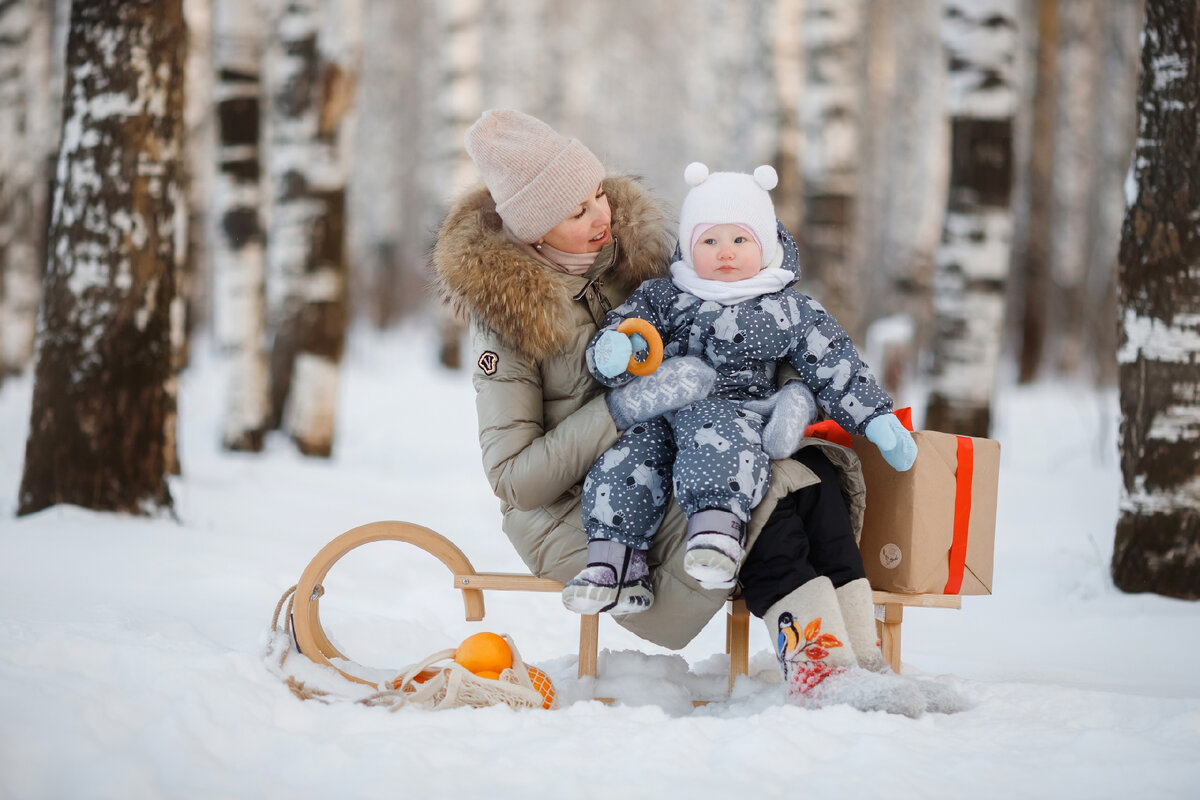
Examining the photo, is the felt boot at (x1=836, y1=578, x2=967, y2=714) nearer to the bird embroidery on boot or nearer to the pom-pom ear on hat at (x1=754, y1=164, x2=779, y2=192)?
the bird embroidery on boot

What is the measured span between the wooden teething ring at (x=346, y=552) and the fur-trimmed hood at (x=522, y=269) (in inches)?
22.2

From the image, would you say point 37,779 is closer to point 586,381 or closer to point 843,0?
point 586,381

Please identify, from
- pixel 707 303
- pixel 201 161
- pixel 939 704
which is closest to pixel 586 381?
pixel 707 303

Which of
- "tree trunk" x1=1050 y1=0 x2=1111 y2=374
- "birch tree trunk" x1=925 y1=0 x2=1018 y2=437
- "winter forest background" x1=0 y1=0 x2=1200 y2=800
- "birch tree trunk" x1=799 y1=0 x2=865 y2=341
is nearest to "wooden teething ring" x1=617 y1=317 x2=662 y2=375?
"winter forest background" x1=0 y1=0 x2=1200 y2=800

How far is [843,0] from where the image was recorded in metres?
8.58

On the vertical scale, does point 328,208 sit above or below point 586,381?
above

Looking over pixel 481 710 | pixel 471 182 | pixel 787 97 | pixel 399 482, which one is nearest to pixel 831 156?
pixel 787 97

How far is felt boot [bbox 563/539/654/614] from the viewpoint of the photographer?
260 cm

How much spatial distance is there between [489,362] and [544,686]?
862 millimetres

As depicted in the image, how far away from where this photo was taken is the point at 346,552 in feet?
8.88

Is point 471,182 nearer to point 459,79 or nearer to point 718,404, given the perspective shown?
point 718,404

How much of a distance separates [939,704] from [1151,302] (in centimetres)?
207

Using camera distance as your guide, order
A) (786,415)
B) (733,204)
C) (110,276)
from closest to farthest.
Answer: (786,415) < (733,204) < (110,276)

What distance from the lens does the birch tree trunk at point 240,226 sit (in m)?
7.12
